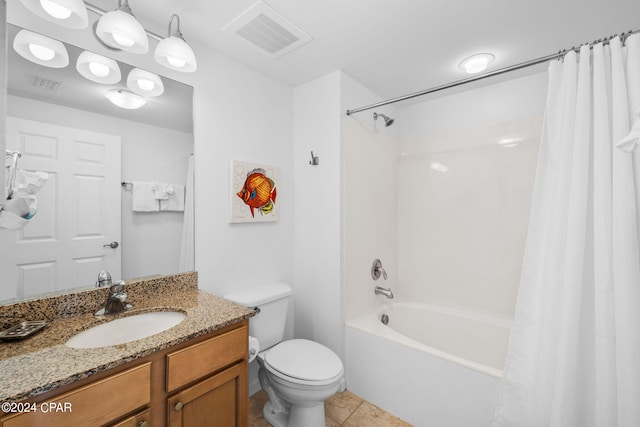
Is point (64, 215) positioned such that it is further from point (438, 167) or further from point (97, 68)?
point (438, 167)

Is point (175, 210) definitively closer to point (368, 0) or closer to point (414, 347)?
point (368, 0)

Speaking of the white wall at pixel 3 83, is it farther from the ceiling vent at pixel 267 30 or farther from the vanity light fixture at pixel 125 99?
the ceiling vent at pixel 267 30

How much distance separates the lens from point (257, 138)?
81.9 inches

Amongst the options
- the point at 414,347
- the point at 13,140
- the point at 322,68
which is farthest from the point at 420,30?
the point at 13,140

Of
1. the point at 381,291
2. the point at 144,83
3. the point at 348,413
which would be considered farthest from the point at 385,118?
the point at 348,413

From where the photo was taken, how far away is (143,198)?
154cm

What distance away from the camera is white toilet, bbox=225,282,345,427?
152 centimetres

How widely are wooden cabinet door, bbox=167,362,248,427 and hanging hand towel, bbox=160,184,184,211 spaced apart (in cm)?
96

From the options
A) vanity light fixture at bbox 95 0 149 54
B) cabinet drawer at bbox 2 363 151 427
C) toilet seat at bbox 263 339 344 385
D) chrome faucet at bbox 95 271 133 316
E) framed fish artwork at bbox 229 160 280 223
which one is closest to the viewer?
cabinet drawer at bbox 2 363 151 427

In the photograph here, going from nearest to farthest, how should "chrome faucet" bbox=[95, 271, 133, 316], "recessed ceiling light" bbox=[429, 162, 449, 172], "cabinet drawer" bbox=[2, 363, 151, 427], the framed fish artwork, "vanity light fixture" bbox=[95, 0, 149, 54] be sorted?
"cabinet drawer" bbox=[2, 363, 151, 427]
"vanity light fixture" bbox=[95, 0, 149, 54]
"chrome faucet" bbox=[95, 271, 133, 316]
the framed fish artwork
"recessed ceiling light" bbox=[429, 162, 449, 172]

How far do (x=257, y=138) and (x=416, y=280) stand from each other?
1.96m

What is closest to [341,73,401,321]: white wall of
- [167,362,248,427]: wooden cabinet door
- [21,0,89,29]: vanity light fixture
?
[167,362,248,427]: wooden cabinet door

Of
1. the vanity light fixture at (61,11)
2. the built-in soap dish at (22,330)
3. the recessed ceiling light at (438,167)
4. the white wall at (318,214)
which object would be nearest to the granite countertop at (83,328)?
the built-in soap dish at (22,330)

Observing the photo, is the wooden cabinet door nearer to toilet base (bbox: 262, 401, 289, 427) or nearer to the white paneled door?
toilet base (bbox: 262, 401, 289, 427)
